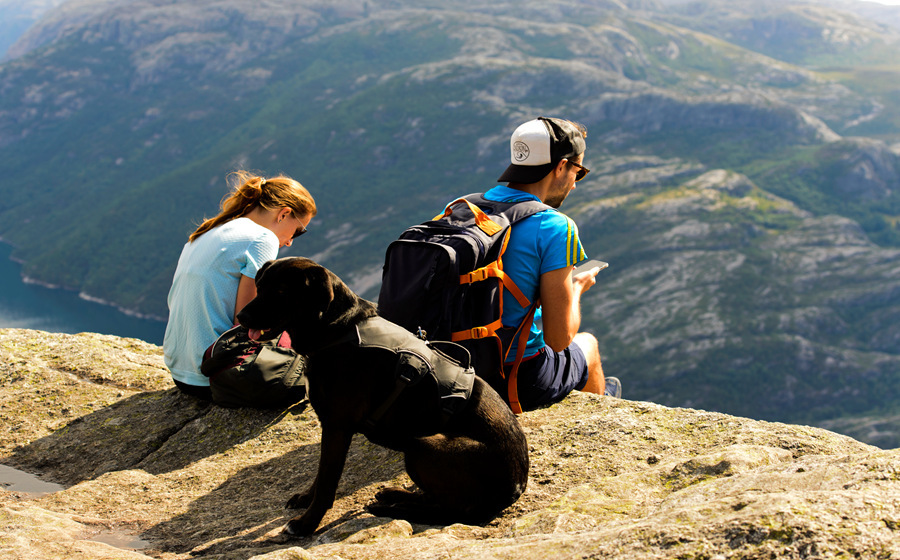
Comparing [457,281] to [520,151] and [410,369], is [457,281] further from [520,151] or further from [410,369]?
[520,151]

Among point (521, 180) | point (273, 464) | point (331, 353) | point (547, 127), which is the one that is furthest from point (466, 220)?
point (273, 464)

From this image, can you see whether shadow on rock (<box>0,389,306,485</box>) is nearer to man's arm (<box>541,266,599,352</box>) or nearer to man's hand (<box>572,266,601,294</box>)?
man's arm (<box>541,266,599,352</box>)

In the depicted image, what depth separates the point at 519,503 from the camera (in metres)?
5.84

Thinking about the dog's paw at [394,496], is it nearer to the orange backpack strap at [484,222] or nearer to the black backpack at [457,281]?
the black backpack at [457,281]

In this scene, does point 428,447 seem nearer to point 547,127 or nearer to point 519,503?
point 519,503

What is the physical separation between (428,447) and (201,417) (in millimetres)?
4364

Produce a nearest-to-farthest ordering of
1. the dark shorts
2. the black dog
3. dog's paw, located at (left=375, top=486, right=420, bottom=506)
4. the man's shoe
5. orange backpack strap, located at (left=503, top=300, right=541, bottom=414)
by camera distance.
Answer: the black dog
dog's paw, located at (left=375, top=486, right=420, bottom=506)
orange backpack strap, located at (left=503, top=300, right=541, bottom=414)
the dark shorts
the man's shoe

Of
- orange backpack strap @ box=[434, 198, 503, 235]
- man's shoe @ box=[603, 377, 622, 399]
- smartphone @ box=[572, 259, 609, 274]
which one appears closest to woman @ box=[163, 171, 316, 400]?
orange backpack strap @ box=[434, 198, 503, 235]

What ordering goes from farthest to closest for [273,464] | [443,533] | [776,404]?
[776,404] → [273,464] → [443,533]

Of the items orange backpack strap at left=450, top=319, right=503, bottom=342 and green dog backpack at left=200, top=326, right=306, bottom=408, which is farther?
green dog backpack at left=200, top=326, right=306, bottom=408

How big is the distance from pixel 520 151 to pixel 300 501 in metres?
3.99

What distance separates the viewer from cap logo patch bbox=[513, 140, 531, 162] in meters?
7.10

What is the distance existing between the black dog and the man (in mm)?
1627

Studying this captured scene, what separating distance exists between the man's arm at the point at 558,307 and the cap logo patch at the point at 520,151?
4.21 ft
